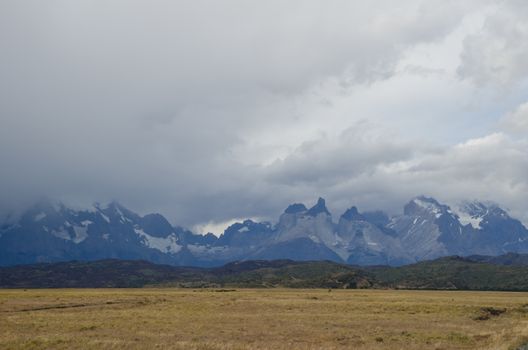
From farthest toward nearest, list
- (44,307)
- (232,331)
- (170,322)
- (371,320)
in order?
(44,307), (371,320), (170,322), (232,331)

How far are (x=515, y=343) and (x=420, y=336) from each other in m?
9.35

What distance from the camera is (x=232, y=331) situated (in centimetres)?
5997

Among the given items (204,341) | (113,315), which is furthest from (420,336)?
(113,315)

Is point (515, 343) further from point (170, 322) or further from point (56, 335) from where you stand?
point (56, 335)

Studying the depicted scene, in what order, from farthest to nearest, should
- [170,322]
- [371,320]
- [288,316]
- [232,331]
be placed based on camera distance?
[288,316] → [371,320] → [170,322] → [232,331]

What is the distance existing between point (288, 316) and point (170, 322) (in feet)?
60.4

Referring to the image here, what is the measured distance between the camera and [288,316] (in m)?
78.8

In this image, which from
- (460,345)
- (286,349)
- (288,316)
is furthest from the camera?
(288,316)

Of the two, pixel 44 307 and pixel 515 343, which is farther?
pixel 44 307

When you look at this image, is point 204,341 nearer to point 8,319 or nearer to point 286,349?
point 286,349

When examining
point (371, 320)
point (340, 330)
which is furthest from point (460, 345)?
point (371, 320)

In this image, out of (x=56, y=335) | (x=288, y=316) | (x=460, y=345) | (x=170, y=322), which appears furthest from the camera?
(x=288, y=316)

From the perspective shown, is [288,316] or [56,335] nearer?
[56,335]

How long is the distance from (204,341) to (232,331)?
8.74 meters
